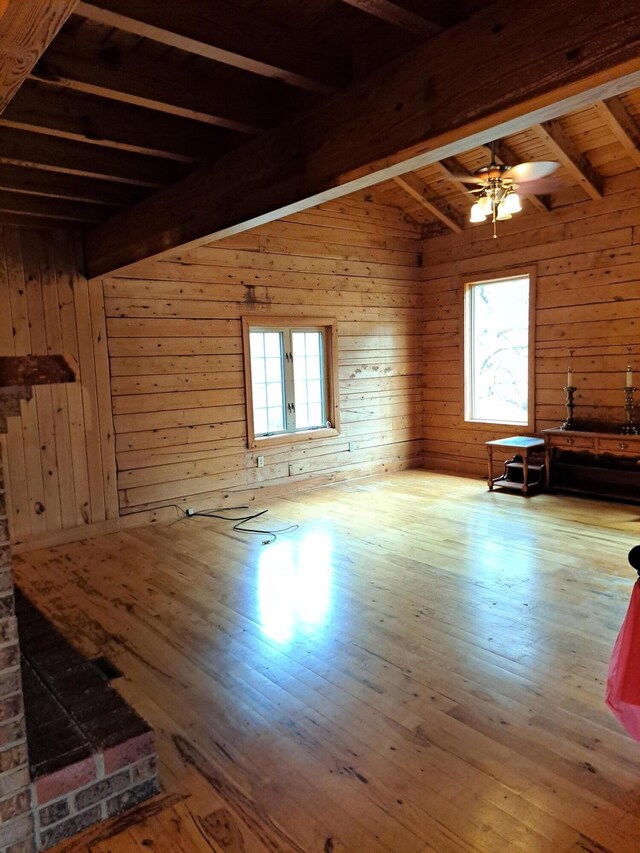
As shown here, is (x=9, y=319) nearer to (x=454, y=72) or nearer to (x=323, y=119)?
(x=323, y=119)

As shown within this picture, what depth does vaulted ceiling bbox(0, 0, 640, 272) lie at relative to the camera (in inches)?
75.7

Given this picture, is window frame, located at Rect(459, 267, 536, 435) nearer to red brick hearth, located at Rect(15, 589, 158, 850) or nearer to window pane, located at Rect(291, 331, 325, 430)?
window pane, located at Rect(291, 331, 325, 430)

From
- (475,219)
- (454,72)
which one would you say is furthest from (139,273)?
(454,72)

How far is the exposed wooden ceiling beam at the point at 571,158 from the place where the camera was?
16.3 feet

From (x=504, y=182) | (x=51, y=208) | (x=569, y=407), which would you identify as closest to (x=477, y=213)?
(x=504, y=182)

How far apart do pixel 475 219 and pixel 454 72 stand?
105 inches

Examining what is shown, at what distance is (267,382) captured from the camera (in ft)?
19.9

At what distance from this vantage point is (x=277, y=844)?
1.75m

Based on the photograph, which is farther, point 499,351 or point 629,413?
point 499,351

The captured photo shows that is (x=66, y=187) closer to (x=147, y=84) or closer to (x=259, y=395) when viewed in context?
(x=147, y=84)

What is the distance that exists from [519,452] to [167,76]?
4609mm

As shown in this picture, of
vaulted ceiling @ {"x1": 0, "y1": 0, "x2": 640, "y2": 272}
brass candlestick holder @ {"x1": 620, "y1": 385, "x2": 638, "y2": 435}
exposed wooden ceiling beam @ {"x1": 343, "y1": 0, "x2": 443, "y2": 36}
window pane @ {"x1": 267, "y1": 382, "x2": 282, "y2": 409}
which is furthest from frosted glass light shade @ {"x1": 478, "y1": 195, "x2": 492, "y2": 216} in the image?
window pane @ {"x1": 267, "y1": 382, "x2": 282, "y2": 409}

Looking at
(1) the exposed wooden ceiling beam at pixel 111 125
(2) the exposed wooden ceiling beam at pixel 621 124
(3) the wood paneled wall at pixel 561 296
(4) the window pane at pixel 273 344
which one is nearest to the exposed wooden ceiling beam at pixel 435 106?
(1) the exposed wooden ceiling beam at pixel 111 125

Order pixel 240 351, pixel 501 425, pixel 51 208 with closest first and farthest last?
pixel 51 208
pixel 240 351
pixel 501 425
